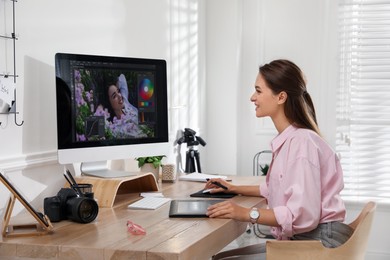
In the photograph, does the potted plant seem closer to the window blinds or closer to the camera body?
the camera body

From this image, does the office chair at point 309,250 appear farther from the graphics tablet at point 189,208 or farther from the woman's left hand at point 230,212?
the graphics tablet at point 189,208

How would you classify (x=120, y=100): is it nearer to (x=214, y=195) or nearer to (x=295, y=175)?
(x=214, y=195)

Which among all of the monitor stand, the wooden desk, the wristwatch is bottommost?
the wooden desk

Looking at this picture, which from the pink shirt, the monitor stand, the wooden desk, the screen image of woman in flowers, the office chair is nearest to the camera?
the wooden desk

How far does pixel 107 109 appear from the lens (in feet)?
8.40

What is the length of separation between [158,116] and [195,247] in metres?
1.11

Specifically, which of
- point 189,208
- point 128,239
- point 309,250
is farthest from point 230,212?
point 128,239

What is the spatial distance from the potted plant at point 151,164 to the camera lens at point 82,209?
0.96 metres

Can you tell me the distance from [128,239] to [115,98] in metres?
0.89

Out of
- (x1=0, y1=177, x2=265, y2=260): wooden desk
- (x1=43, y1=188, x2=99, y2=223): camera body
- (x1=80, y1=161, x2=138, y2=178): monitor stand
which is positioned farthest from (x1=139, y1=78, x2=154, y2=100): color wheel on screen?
(x1=43, y1=188, x2=99, y2=223): camera body

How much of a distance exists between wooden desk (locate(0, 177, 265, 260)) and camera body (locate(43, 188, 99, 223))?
1.1 inches

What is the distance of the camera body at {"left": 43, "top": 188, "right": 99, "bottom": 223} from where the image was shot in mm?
2078

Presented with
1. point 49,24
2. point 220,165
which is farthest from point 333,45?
point 49,24

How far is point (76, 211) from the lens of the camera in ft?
6.79
